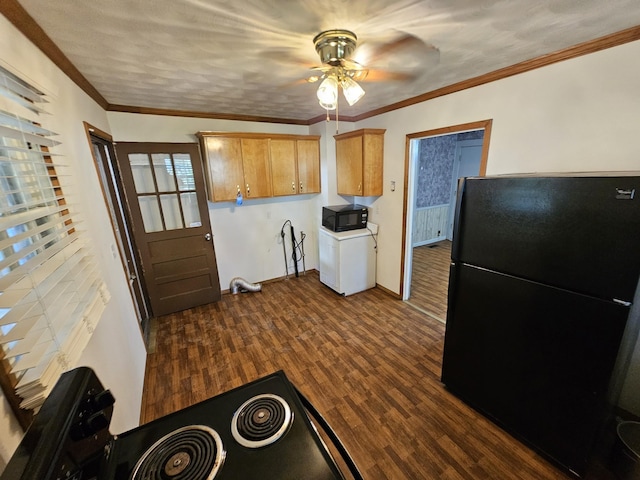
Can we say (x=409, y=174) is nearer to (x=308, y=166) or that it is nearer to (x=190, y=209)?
(x=308, y=166)

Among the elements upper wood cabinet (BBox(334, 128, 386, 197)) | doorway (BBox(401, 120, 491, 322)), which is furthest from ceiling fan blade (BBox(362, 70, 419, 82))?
doorway (BBox(401, 120, 491, 322))

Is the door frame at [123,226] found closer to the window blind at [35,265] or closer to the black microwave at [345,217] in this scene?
the window blind at [35,265]

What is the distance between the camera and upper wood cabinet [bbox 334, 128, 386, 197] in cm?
320

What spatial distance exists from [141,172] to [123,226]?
636 millimetres

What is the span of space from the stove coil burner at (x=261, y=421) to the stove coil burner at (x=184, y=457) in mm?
63

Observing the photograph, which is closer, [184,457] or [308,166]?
[184,457]

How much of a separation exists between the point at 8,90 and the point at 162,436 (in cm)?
142

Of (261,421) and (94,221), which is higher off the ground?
(94,221)

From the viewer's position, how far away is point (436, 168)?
5.34 metres

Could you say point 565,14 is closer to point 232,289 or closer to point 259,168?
point 259,168

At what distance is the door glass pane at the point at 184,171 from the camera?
308 cm

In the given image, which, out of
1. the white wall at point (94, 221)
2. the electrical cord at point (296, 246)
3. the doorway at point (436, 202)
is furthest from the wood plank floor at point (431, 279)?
the white wall at point (94, 221)

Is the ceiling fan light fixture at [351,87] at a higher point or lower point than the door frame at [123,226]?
higher

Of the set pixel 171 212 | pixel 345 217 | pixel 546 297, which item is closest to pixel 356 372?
pixel 546 297
